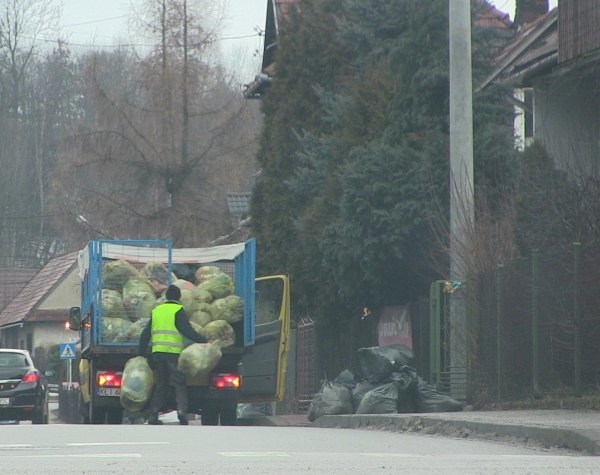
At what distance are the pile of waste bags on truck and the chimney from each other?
58.4ft

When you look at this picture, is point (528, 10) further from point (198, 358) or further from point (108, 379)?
point (108, 379)

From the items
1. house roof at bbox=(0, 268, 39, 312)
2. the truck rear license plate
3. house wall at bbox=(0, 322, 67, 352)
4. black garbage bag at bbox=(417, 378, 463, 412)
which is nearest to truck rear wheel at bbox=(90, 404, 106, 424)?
the truck rear license plate

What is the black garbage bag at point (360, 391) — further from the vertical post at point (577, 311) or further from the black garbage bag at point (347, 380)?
the vertical post at point (577, 311)

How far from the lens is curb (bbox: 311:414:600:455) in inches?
379

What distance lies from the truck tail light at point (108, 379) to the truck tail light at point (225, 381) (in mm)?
1156

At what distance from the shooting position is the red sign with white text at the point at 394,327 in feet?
63.5

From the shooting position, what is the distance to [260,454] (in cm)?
917

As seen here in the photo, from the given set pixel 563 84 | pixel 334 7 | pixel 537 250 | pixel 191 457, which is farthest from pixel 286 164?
pixel 191 457

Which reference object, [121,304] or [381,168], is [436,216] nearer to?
[381,168]

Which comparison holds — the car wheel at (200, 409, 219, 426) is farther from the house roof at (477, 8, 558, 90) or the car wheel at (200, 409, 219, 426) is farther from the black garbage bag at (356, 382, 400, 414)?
the house roof at (477, 8, 558, 90)

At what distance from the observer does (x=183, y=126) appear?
1528 inches

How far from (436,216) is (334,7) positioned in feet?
25.4

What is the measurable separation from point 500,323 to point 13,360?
9.86 metres

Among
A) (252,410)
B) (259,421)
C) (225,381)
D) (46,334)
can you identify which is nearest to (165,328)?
(225,381)
